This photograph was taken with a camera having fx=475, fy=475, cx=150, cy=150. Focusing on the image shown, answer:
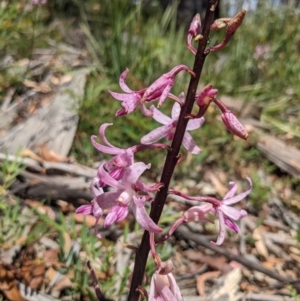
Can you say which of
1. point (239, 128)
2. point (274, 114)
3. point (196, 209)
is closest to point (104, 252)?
point (196, 209)

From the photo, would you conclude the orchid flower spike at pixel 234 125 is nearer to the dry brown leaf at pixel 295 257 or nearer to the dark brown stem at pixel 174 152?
the dark brown stem at pixel 174 152

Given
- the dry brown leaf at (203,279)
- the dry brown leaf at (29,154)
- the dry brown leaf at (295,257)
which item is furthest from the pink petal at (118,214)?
the dry brown leaf at (295,257)

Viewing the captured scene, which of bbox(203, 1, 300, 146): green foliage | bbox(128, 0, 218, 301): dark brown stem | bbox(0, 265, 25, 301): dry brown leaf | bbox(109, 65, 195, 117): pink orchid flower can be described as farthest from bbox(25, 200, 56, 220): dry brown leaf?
bbox(203, 1, 300, 146): green foliage

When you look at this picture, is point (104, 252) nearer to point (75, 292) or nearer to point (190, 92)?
point (75, 292)

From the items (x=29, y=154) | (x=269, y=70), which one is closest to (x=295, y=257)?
(x=29, y=154)

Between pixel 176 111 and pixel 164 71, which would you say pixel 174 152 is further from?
pixel 164 71
